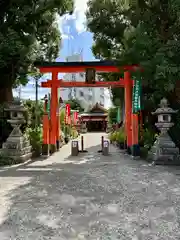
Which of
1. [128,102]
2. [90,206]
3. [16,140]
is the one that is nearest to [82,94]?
[128,102]

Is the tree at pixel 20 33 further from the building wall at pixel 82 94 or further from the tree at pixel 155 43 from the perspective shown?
the building wall at pixel 82 94

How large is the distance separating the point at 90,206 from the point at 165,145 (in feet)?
20.4

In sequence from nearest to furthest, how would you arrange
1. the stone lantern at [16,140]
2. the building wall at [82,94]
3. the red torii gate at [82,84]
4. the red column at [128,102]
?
the stone lantern at [16,140] < the red torii gate at [82,84] < the red column at [128,102] < the building wall at [82,94]

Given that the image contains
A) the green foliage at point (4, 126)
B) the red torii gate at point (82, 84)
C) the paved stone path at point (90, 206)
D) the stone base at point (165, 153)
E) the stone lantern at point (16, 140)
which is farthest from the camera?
the red torii gate at point (82, 84)

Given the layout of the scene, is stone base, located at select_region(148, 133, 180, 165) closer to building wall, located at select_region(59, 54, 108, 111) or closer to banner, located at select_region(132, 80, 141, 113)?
banner, located at select_region(132, 80, 141, 113)

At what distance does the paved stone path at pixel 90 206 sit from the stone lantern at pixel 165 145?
5.48 feet

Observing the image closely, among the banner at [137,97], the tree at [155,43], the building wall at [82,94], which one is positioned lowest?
the banner at [137,97]

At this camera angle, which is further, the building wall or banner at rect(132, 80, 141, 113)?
the building wall

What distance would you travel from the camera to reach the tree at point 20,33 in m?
12.0

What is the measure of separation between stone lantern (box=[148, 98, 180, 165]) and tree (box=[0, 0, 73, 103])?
5.33m

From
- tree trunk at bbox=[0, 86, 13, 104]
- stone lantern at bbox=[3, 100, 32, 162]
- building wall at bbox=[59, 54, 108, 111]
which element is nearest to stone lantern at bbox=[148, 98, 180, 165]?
stone lantern at bbox=[3, 100, 32, 162]

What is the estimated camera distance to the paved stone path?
4.50 m

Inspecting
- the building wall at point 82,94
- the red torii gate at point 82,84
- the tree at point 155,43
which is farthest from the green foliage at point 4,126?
the building wall at point 82,94

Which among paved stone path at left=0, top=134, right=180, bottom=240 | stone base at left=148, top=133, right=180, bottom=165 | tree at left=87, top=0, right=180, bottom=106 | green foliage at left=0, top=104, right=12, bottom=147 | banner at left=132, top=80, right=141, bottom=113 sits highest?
tree at left=87, top=0, right=180, bottom=106
